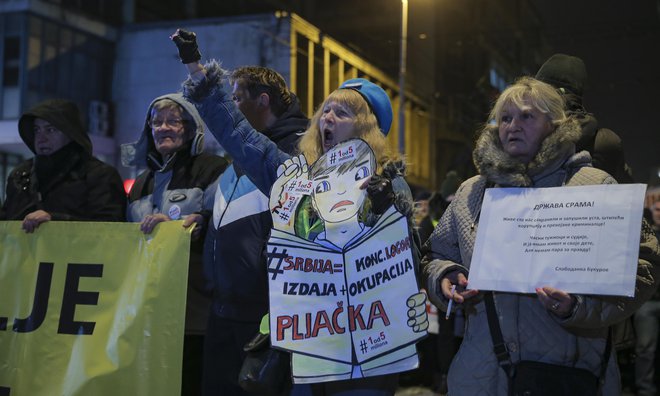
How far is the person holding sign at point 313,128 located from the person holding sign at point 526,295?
0.29 metres

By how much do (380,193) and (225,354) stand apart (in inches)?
53.4

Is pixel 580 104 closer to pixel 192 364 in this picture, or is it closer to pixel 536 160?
pixel 536 160

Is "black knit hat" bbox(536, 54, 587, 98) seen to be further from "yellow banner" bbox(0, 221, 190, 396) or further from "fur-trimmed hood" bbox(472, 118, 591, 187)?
"yellow banner" bbox(0, 221, 190, 396)

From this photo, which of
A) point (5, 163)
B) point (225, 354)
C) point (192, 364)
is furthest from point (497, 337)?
point (5, 163)

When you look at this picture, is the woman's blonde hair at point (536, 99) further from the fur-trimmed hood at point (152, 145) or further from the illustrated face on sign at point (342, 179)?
Answer: the fur-trimmed hood at point (152, 145)

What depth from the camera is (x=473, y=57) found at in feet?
180

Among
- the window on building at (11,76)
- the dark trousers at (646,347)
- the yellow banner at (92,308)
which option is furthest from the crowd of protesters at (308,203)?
the window on building at (11,76)

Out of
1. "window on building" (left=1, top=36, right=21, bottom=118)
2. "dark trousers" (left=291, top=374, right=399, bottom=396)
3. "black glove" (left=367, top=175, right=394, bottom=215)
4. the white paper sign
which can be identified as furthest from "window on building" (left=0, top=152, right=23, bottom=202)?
the white paper sign

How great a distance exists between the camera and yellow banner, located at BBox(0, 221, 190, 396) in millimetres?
4133

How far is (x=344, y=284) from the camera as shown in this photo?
2971mm

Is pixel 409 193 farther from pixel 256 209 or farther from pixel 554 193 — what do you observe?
pixel 256 209

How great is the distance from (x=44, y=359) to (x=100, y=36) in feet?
84.7

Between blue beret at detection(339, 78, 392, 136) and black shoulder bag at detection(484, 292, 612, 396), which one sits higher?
blue beret at detection(339, 78, 392, 136)

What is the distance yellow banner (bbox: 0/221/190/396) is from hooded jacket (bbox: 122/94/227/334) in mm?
218
